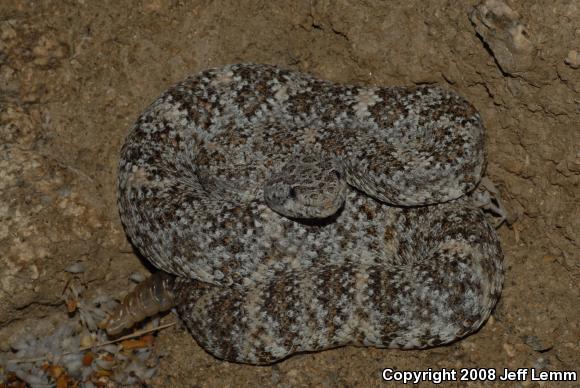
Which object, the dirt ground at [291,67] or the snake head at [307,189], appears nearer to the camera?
the snake head at [307,189]

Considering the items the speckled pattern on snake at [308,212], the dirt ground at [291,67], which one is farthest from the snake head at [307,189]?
the dirt ground at [291,67]

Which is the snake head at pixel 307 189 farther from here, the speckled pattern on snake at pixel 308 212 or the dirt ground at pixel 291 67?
the dirt ground at pixel 291 67

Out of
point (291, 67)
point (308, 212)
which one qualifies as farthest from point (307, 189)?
point (291, 67)

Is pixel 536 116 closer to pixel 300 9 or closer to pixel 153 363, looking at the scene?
pixel 300 9

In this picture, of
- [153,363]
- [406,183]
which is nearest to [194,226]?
[153,363]

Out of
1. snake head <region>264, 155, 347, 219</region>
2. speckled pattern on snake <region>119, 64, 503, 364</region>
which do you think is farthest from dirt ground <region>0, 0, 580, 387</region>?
snake head <region>264, 155, 347, 219</region>

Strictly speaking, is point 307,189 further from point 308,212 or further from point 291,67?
point 291,67
